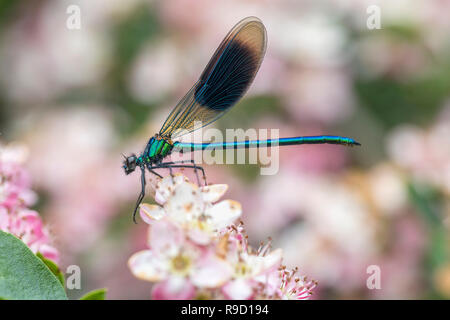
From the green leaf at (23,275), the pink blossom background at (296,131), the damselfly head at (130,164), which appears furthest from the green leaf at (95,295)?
the pink blossom background at (296,131)

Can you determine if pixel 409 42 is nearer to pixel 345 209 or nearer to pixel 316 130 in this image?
pixel 316 130

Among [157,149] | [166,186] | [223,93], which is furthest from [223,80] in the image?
[166,186]

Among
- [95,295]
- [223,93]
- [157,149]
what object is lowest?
[95,295]

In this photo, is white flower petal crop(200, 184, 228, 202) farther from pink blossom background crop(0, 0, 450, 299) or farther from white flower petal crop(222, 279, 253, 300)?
pink blossom background crop(0, 0, 450, 299)

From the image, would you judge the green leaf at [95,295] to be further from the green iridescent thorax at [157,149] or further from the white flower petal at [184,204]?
the green iridescent thorax at [157,149]

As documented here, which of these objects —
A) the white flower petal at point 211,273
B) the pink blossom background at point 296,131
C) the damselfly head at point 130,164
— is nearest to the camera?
the white flower petal at point 211,273

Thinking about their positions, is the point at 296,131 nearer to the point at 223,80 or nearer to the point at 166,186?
the point at 223,80

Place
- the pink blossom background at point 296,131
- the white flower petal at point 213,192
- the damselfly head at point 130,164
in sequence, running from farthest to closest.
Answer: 1. the pink blossom background at point 296,131
2. the damselfly head at point 130,164
3. the white flower petal at point 213,192
